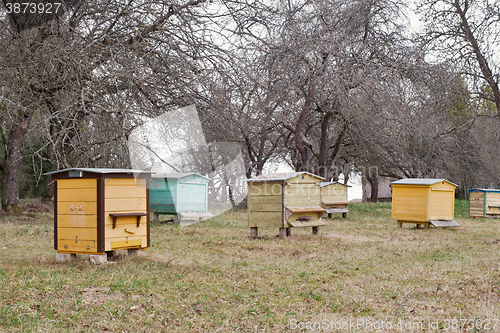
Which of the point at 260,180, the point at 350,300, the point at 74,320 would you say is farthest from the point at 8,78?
the point at 350,300

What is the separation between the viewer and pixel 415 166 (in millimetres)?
18938

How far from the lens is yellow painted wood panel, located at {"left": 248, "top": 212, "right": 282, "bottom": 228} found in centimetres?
962

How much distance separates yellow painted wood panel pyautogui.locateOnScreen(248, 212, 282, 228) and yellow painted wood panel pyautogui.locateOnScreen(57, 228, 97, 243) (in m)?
4.17

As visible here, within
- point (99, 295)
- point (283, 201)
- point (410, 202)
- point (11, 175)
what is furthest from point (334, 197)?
point (99, 295)

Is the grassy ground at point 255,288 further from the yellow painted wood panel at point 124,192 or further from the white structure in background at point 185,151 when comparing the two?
the white structure in background at point 185,151

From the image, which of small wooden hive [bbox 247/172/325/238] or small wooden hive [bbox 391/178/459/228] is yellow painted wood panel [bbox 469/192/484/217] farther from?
small wooden hive [bbox 247/172/325/238]

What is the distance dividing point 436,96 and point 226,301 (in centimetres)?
1128

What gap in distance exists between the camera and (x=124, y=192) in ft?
21.4

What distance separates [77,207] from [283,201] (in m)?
4.33

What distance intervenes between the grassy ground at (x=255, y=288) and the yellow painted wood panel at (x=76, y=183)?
1.06 m

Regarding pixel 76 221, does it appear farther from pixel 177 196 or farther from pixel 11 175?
pixel 11 175

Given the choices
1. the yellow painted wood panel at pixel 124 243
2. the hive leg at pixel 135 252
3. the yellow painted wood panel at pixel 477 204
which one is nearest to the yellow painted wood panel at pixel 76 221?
the yellow painted wood panel at pixel 124 243

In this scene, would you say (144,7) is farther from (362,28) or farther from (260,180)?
(362,28)

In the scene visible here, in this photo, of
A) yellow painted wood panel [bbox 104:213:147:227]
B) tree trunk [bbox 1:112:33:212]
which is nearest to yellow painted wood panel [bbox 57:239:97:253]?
yellow painted wood panel [bbox 104:213:147:227]
